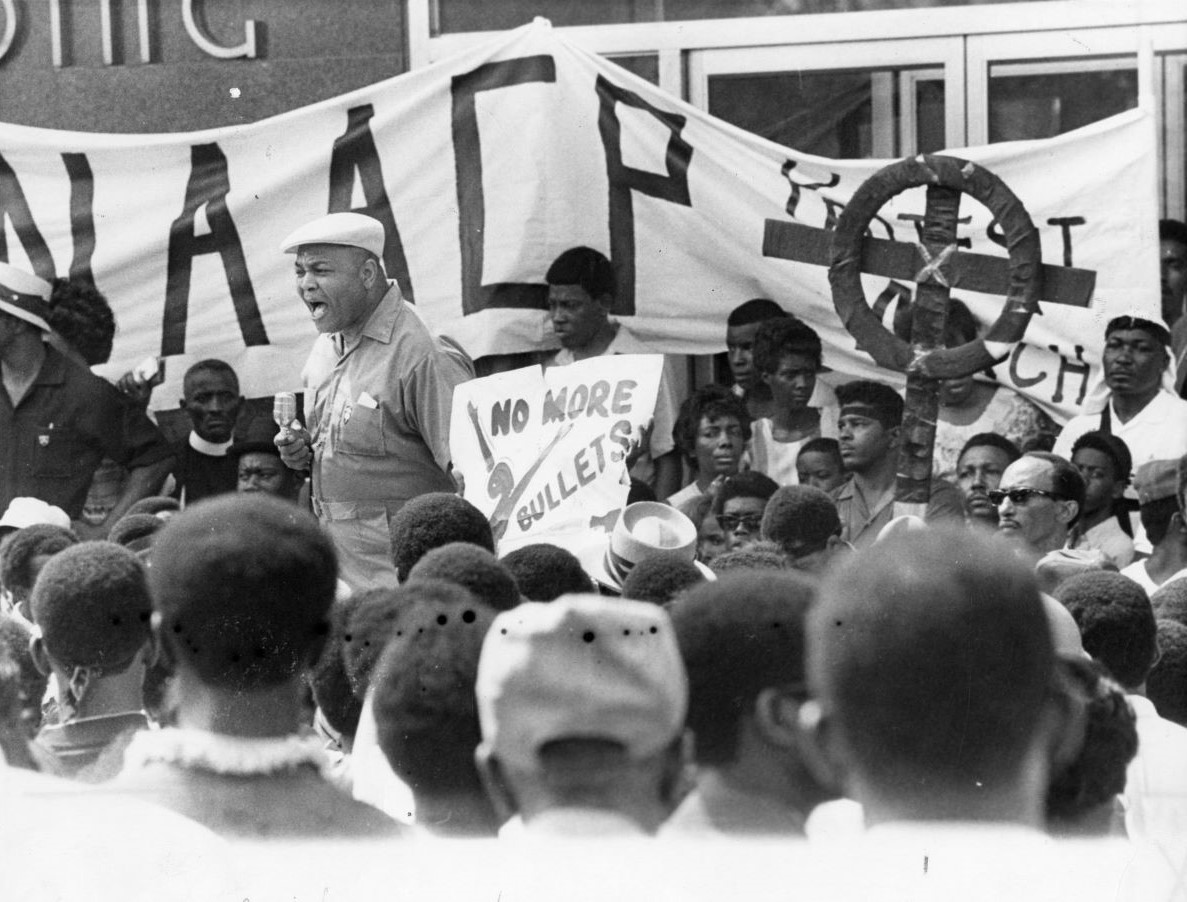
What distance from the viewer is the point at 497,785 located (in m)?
2.02

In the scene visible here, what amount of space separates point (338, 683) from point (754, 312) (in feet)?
10.4

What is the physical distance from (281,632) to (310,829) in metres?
0.24

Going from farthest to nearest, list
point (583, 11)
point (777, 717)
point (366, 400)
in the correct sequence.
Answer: point (583, 11)
point (366, 400)
point (777, 717)

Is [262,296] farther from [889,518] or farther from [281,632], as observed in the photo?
[281,632]

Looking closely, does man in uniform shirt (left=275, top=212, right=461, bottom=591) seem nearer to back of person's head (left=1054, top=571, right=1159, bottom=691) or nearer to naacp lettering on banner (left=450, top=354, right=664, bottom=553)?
naacp lettering on banner (left=450, top=354, right=664, bottom=553)

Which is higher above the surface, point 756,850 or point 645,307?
point 645,307

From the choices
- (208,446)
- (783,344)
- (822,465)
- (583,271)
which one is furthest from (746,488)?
(208,446)

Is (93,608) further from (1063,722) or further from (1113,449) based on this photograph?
(1113,449)

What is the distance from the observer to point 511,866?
2.06m

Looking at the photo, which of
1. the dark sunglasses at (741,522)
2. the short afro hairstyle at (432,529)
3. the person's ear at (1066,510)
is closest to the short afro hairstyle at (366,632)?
the short afro hairstyle at (432,529)

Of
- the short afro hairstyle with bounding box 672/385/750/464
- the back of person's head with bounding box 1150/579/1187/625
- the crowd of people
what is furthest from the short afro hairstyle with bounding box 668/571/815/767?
the short afro hairstyle with bounding box 672/385/750/464

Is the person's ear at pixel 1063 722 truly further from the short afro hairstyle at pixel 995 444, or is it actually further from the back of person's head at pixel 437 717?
Answer: the short afro hairstyle at pixel 995 444

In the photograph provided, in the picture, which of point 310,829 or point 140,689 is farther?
point 140,689

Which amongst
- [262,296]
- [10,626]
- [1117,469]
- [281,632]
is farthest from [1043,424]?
[281,632]
